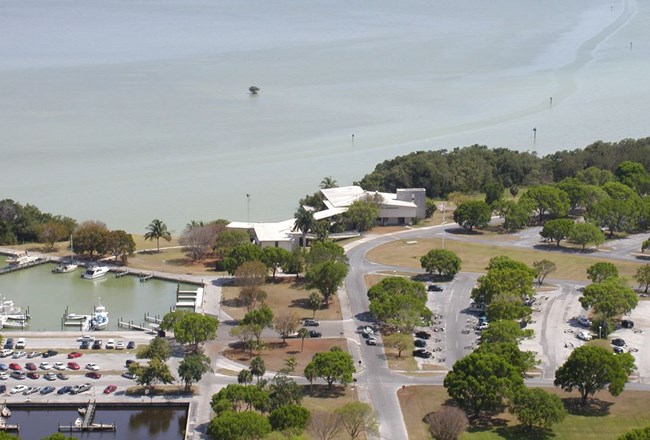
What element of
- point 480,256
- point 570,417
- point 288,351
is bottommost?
point 570,417

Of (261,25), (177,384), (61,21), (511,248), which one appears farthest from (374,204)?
(61,21)

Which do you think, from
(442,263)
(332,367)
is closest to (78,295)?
(442,263)

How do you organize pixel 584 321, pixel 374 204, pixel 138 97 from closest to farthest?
pixel 584 321 < pixel 374 204 < pixel 138 97

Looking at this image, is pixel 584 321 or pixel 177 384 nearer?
pixel 177 384

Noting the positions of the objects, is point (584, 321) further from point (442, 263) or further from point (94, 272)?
point (94, 272)

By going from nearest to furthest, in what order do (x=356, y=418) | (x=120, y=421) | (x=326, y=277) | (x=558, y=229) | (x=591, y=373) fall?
(x=356, y=418), (x=120, y=421), (x=591, y=373), (x=326, y=277), (x=558, y=229)

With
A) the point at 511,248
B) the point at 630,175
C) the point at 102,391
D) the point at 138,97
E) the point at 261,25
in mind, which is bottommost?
the point at 102,391

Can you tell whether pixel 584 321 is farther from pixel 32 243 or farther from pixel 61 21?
pixel 61 21

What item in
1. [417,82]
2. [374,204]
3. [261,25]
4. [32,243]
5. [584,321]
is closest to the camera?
[584,321]
